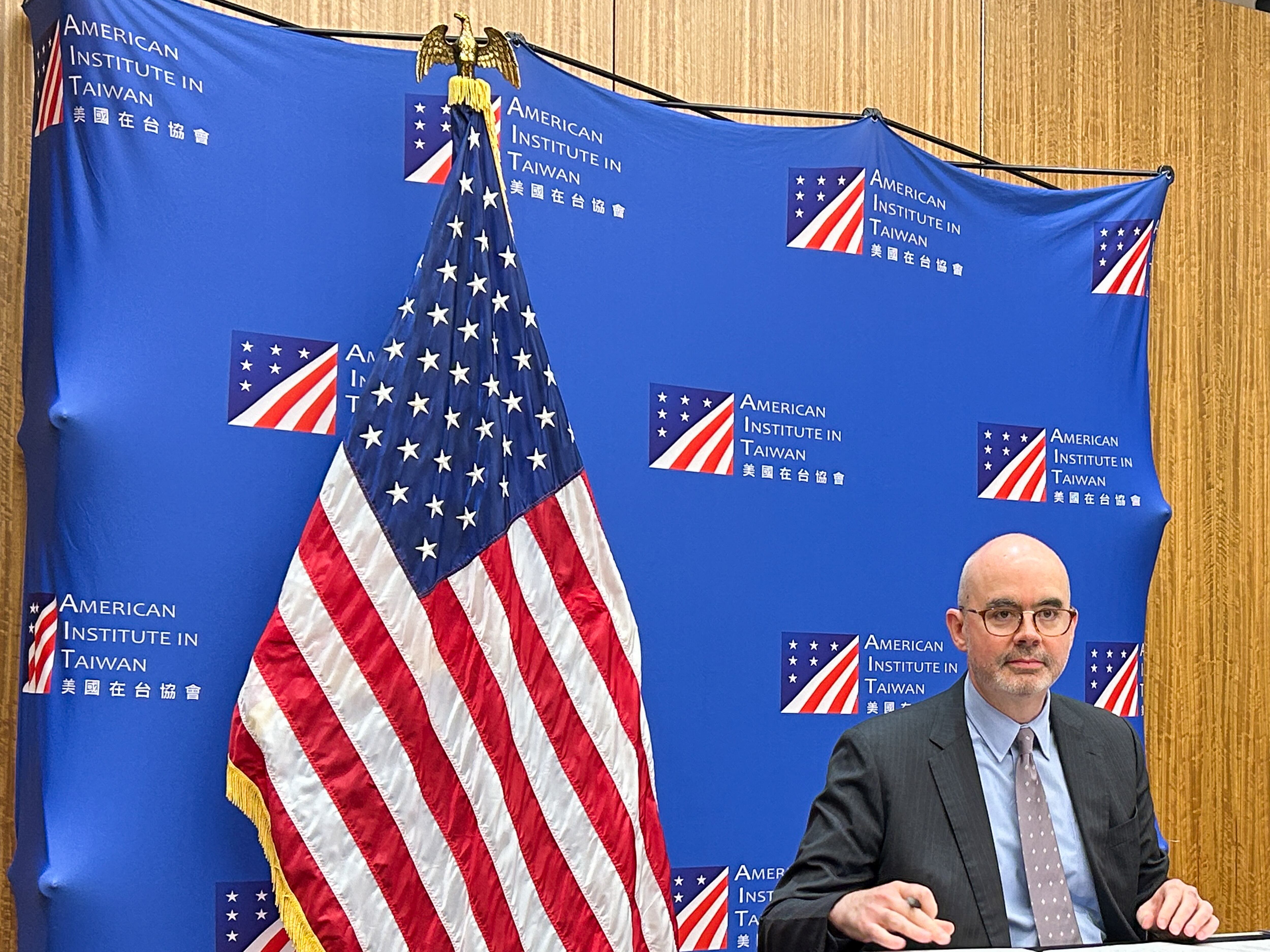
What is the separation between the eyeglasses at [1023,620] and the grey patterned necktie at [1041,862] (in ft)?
0.71

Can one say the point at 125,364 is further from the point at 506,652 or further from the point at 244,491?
the point at 506,652

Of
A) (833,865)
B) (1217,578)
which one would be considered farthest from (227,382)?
(1217,578)

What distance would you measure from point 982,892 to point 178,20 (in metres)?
2.51

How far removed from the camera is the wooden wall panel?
4.76 meters

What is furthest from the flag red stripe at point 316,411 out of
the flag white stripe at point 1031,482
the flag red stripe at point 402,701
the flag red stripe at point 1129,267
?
the flag red stripe at point 1129,267

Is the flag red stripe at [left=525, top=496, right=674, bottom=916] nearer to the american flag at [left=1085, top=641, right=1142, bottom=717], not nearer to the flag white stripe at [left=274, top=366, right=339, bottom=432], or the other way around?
the flag white stripe at [left=274, top=366, right=339, bottom=432]

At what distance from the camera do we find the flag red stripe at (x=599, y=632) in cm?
318

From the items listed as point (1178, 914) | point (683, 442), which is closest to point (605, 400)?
point (683, 442)

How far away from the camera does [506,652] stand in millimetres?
3080

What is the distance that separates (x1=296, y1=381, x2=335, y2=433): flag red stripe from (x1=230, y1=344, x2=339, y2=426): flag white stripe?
0.05 m

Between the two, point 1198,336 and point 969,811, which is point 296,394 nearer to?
point 969,811

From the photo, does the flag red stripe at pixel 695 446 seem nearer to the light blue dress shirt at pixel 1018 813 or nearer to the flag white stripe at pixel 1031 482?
the flag white stripe at pixel 1031 482

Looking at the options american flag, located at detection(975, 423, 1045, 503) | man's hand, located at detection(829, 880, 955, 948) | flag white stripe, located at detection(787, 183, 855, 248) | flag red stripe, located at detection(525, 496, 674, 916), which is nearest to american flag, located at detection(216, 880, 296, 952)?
flag red stripe, located at detection(525, 496, 674, 916)

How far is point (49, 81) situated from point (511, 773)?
6.19ft
